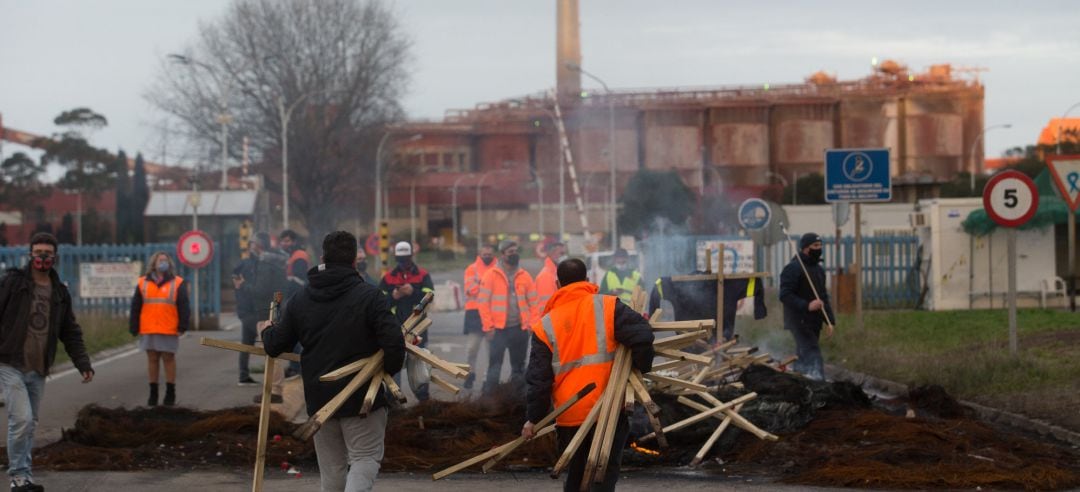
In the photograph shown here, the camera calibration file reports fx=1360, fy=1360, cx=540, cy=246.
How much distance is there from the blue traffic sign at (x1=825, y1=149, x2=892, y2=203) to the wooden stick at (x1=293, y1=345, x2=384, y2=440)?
13.2 meters

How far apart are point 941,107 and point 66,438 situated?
330 ft

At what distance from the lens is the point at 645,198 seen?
66938 mm

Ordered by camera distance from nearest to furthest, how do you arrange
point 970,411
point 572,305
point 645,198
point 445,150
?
point 572,305, point 970,411, point 645,198, point 445,150

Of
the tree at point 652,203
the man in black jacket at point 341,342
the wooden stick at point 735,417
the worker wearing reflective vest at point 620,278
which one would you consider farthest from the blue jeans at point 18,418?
the tree at point 652,203

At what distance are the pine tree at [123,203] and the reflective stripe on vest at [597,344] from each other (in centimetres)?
6046

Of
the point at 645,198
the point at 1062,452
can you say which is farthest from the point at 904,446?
the point at 645,198

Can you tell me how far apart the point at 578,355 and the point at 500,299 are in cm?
812

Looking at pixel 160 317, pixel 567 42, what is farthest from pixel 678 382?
pixel 567 42

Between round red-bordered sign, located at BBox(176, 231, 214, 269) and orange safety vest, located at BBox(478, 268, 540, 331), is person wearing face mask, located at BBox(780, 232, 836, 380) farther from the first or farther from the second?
round red-bordered sign, located at BBox(176, 231, 214, 269)

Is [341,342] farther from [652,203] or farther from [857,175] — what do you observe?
[652,203]

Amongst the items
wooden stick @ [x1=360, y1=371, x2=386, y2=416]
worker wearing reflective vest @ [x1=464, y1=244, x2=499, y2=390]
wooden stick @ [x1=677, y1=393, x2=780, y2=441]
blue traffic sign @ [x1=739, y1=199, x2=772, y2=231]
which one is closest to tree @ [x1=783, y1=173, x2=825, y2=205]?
blue traffic sign @ [x1=739, y1=199, x2=772, y2=231]

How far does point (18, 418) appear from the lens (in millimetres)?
8633

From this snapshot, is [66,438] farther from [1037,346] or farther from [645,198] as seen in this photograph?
[645,198]

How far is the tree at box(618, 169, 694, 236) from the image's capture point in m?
62.5
